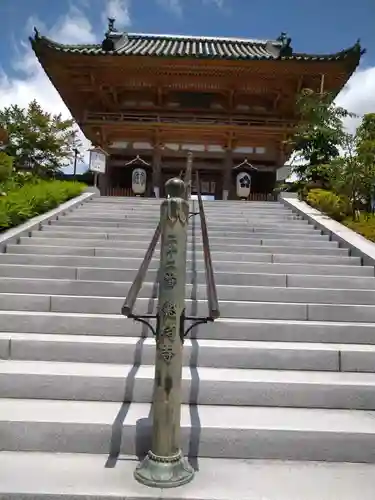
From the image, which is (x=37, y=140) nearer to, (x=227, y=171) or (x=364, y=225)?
(x=227, y=171)

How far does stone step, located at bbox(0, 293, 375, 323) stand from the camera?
4168 mm

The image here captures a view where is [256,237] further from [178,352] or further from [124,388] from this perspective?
[178,352]

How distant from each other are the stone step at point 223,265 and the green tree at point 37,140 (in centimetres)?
1387

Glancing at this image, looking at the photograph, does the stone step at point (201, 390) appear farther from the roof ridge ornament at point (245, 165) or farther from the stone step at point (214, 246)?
the roof ridge ornament at point (245, 165)

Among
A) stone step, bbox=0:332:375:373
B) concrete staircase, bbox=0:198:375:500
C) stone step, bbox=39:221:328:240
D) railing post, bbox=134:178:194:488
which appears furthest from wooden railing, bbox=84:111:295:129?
railing post, bbox=134:178:194:488

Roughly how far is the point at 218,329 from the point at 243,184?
11.2 m

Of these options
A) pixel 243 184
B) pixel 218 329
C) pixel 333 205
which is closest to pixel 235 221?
pixel 333 205

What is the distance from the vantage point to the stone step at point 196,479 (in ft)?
7.67

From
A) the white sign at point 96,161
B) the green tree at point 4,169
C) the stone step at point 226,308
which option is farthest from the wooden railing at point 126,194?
the stone step at point 226,308

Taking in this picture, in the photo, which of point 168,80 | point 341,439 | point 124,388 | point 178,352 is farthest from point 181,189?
point 168,80

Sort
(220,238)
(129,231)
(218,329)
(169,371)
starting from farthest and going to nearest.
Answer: (129,231)
(220,238)
(218,329)
(169,371)

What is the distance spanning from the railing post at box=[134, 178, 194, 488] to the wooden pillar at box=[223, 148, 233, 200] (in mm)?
12602

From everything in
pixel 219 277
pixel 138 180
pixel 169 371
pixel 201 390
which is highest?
pixel 138 180

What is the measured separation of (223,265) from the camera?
5.35 meters
